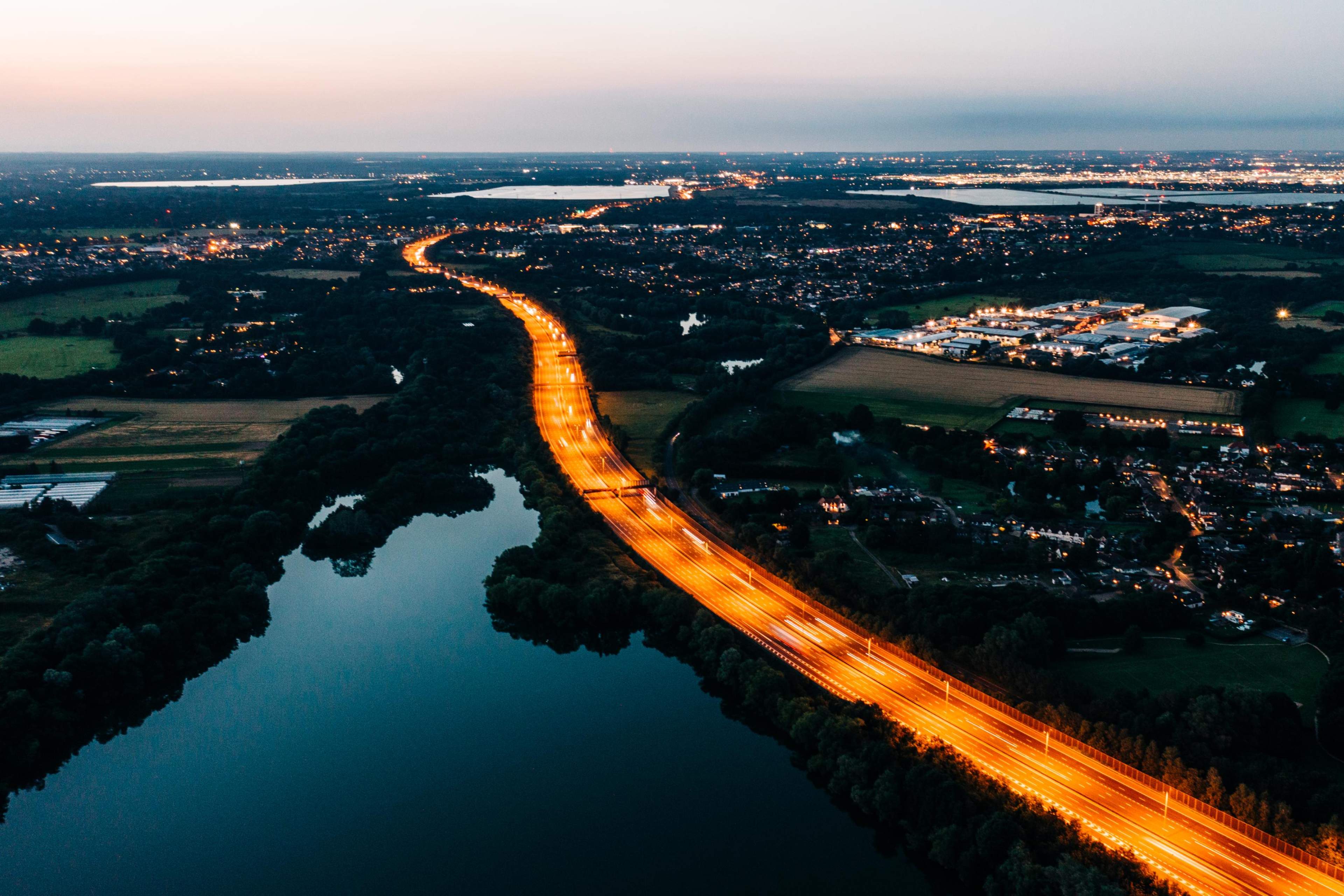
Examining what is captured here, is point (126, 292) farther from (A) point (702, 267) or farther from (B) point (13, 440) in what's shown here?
(A) point (702, 267)

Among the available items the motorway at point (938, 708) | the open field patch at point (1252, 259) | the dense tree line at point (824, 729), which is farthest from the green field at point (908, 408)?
the open field patch at point (1252, 259)

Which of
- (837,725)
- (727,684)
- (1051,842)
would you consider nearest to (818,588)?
(727,684)

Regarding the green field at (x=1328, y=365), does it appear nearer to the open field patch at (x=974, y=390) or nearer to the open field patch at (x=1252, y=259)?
the open field patch at (x=974, y=390)

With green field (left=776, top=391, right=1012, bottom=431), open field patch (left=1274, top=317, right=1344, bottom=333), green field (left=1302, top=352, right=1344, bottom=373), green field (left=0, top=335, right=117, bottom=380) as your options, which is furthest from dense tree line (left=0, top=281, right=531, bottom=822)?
open field patch (left=1274, top=317, right=1344, bottom=333)

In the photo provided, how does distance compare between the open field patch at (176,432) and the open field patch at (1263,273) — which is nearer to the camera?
the open field patch at (176,432)

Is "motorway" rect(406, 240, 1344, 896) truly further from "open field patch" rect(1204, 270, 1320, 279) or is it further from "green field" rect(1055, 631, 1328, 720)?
"open field patch" rect(1204, 270, 1320, 279)

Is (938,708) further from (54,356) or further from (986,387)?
(54,356)

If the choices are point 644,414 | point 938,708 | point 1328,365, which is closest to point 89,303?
point 644,414

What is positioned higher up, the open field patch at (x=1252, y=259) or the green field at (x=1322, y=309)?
the open field patch at (x=1252, y=259)
